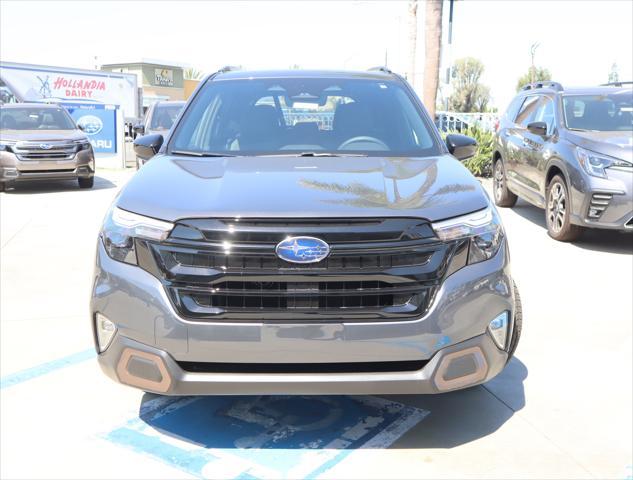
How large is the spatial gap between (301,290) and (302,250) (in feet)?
0.55

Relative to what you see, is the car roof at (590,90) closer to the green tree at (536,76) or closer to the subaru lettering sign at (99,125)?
the subaru lettering sign at (99,125)

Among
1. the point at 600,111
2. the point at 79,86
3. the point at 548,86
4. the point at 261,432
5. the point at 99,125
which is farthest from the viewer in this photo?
the point at 79,86

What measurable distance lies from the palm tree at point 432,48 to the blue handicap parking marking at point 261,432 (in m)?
17.3

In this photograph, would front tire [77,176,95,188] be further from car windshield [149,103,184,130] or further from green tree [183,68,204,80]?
green tree [183,68,204,80]

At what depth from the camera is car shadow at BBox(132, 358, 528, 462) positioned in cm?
347

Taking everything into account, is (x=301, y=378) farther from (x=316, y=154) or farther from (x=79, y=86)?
(x=79, y=86)

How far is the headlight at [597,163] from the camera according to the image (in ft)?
25.5

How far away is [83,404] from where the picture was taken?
3.91m

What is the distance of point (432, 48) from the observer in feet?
67.6

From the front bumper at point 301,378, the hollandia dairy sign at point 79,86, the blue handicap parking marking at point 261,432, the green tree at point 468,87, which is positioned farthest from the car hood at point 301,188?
the green tree at point 468,87

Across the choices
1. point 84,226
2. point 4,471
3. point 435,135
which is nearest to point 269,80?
point 435,135

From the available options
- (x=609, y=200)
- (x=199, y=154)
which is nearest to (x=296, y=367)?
(x=199, y=154)

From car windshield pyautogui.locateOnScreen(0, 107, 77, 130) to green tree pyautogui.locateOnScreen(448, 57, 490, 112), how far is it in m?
56.1

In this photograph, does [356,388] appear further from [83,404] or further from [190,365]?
[83,404]
